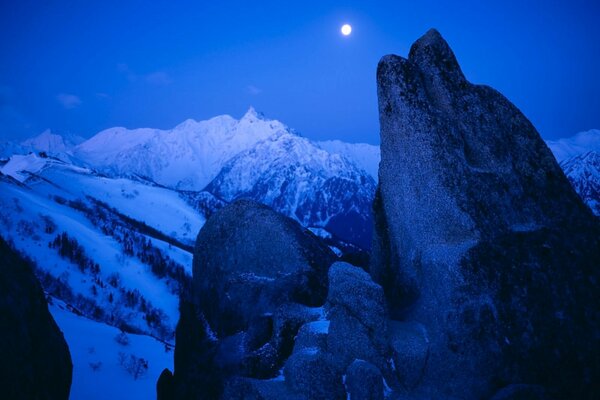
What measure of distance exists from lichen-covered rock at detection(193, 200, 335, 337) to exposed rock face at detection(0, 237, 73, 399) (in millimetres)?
6247

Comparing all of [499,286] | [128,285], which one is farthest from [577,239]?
[128,285]

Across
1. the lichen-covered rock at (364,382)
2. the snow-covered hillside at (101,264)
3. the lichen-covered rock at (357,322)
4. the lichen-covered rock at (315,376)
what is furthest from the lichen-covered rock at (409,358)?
the snow-covered hillside at (101,264)

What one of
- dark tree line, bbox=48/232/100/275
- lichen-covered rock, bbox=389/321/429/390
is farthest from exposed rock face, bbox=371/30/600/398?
dark tree line, bbox=48/232/100/275

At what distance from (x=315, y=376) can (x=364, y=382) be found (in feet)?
4.36

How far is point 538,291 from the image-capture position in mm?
10117

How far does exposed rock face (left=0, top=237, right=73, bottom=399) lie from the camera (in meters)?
9.86

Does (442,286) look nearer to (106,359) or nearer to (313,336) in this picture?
(313,336)

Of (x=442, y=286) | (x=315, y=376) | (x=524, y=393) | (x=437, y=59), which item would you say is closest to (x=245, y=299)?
(x=315, y=376)

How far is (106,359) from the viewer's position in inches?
1847

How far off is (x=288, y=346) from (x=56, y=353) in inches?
327

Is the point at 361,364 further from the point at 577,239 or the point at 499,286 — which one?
the point at 577,239

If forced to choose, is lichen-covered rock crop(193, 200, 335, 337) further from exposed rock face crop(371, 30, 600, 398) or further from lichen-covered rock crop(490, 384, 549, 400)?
lichen-covered rock crop(490, 384, 549, 400)

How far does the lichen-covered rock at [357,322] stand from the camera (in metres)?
10.4

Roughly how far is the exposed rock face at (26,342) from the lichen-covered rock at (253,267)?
6.25 meters
